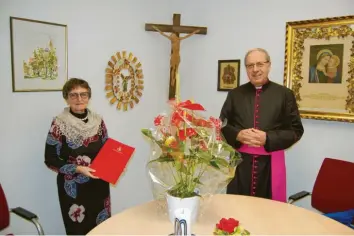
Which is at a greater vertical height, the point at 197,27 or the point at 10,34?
the point at 197,27

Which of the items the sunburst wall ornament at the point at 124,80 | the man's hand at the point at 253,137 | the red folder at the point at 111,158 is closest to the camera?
the red folder at the point at 111,158

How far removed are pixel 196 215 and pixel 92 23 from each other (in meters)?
2.28

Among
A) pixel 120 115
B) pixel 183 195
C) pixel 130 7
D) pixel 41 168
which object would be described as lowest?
pixel 41 168

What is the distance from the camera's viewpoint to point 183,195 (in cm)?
171

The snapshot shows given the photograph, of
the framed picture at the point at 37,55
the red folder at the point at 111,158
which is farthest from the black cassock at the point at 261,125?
the framed picture at the point at 37,55

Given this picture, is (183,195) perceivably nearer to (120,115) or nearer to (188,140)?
(188,140)

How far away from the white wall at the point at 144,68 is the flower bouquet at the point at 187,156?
1.63 metres

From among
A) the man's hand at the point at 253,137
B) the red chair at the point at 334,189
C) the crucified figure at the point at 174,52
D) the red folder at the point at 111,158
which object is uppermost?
the crucified figure at the point at 174,52

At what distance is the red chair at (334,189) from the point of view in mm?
2549

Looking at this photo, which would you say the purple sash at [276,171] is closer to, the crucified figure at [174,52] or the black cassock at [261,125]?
the black cassock at [261,125]

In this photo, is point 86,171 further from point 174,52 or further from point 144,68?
point 174,52

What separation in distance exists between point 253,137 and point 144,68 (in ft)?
5.91

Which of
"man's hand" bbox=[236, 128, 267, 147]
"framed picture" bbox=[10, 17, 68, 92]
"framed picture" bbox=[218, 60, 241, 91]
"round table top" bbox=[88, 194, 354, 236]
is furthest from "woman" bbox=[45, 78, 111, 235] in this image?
"framed picture" bbox=[218, 60, 241, 91]

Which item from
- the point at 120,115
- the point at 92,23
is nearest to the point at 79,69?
the point at 92,23
